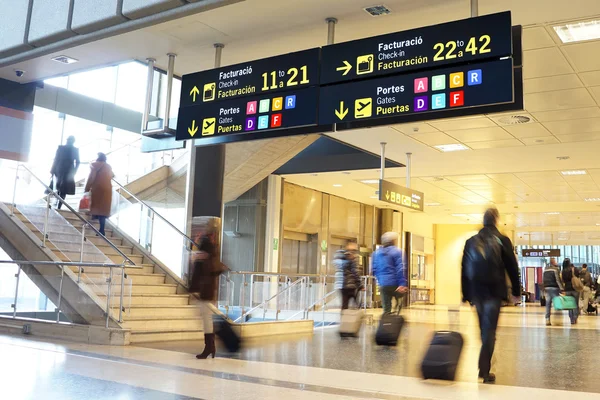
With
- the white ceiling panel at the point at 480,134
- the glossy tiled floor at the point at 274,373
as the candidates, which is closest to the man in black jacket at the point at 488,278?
the glossy tiled floor at the point at 274,373

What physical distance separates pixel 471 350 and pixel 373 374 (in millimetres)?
3286

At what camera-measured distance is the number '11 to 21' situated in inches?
247

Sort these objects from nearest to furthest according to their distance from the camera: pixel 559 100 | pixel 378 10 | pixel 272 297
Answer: pixel 378 10
pixel 559 100
pixel 272 297

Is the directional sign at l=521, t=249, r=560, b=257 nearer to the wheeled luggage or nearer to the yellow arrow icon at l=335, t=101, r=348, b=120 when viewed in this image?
the wheeled luggage

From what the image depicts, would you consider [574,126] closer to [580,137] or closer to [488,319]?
[580,137]

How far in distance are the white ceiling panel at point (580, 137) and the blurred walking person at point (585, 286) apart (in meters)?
8.45

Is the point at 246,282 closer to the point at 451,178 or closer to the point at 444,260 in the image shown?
the point at 451,178

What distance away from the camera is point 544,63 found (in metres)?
7.59

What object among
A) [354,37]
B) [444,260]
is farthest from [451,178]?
[444,260]

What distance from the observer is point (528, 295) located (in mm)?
36062

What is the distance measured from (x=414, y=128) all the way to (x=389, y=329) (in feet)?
13.7

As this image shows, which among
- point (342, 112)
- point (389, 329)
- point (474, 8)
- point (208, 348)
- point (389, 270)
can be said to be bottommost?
point (208, 348)

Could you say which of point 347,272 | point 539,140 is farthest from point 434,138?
point 347,272

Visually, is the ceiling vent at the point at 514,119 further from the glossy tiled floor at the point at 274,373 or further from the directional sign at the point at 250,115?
the directional sign at the point at 250,115
